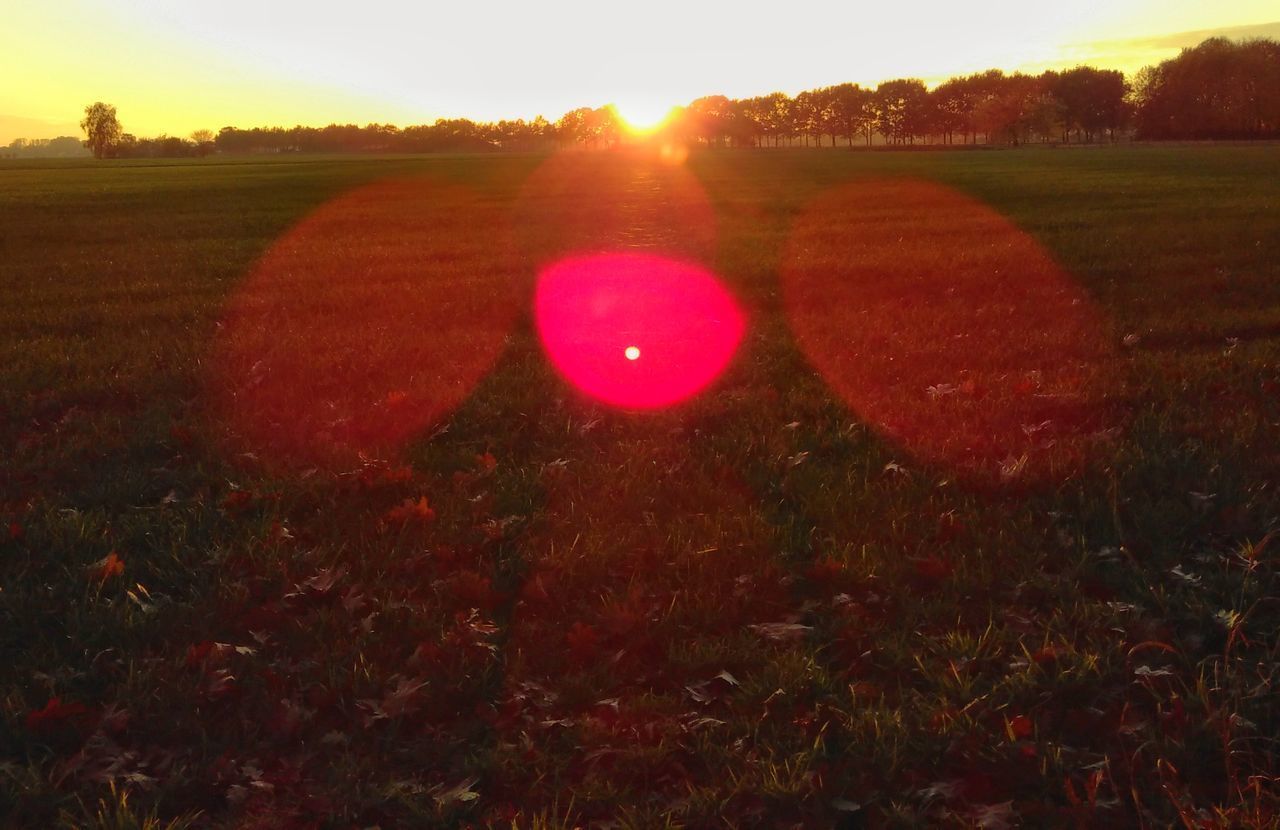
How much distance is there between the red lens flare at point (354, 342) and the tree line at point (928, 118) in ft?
392

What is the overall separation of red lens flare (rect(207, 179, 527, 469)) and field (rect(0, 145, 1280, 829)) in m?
0.07

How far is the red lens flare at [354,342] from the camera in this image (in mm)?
6922

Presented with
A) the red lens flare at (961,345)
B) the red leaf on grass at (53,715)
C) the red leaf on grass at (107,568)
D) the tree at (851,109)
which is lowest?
the red leaf on grass at (53,715)

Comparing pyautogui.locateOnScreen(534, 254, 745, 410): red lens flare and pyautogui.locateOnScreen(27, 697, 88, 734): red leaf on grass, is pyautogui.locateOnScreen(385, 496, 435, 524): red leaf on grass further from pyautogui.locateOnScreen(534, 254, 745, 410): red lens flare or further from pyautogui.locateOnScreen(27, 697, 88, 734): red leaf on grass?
pyautogui.locateOnScreen(534, 254, 745, 410): red lens flare

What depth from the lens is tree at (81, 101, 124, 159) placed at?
17825cm

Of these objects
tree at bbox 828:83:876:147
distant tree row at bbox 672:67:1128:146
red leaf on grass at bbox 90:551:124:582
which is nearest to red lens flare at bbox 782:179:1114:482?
red leaf on grass at bbox 90:551:124:582

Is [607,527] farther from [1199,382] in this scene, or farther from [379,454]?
[1199,382]

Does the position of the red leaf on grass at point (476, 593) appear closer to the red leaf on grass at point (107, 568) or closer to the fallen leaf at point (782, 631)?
the fallen leaf at point (782, 631)

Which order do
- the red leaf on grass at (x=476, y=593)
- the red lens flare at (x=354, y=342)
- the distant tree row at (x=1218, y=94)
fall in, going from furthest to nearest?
the distant tree row at (x=1218, y=94) → the red lens flare at (x=354, y=342) → the red leaf on grass at (x=476, y=593)

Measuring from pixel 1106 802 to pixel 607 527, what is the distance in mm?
2875

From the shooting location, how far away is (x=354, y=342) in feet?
31.1

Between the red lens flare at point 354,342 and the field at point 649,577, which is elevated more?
the red lens flare at point 354,342

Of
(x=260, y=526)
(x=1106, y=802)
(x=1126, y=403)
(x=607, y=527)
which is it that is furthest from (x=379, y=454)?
(x=1126, y=403)

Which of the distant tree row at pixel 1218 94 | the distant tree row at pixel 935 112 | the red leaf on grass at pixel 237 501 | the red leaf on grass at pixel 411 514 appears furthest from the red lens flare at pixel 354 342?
the distant tree row at pixel 935 112
